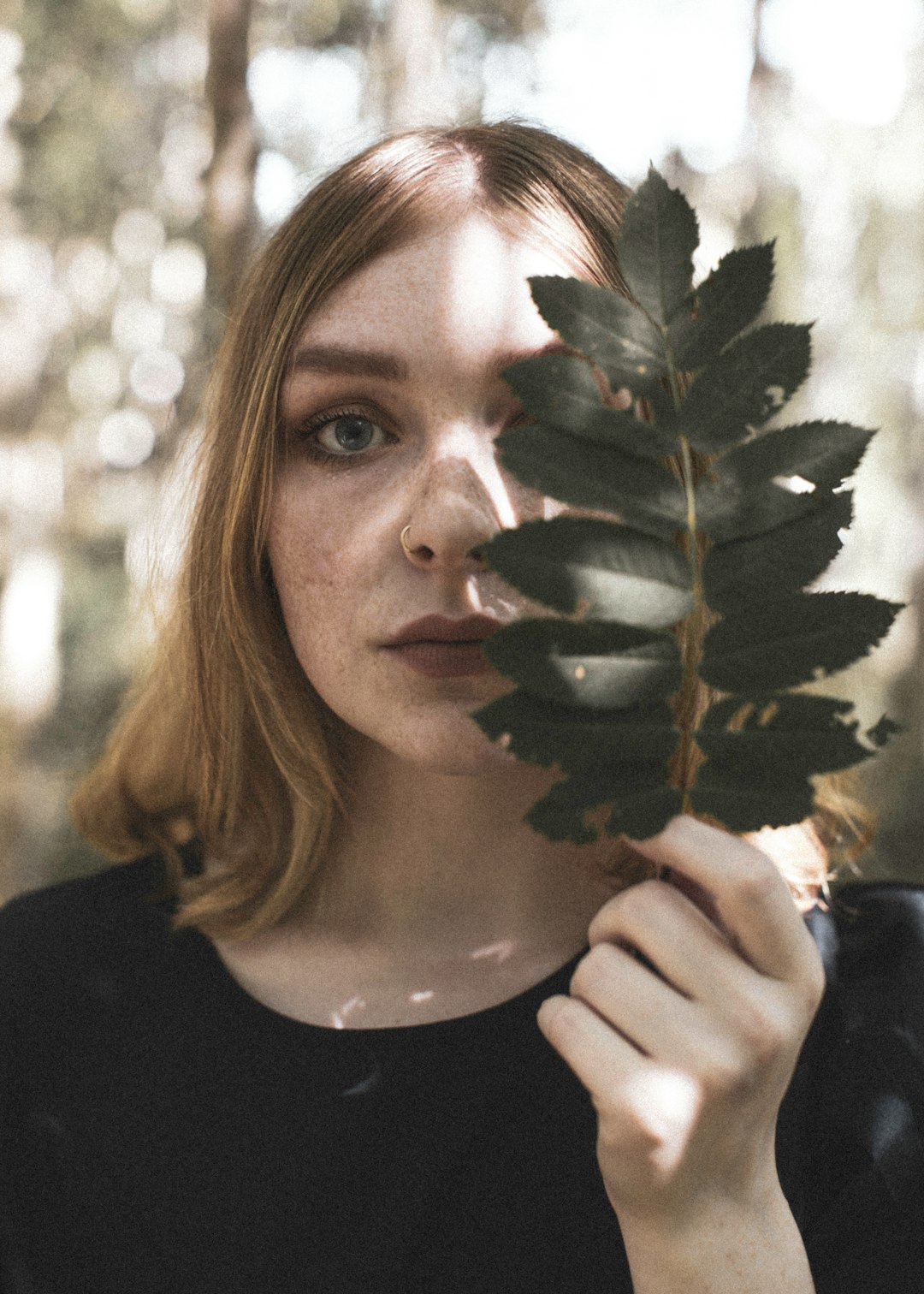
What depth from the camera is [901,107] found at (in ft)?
42.7

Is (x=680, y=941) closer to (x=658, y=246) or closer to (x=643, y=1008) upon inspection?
(x=643, y=1008)

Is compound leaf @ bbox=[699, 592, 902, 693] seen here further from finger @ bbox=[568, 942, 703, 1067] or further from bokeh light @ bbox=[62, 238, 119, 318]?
bokeh light @ bbox=[62, 238, 119, 318]

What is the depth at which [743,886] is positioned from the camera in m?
0.99

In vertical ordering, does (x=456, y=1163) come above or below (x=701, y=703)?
below

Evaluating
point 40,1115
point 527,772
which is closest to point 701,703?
point 527,772

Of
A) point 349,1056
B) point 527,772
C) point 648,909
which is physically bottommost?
point 349,1056

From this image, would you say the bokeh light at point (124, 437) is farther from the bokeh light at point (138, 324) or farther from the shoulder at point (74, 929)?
the shoulder at point (74, 929)

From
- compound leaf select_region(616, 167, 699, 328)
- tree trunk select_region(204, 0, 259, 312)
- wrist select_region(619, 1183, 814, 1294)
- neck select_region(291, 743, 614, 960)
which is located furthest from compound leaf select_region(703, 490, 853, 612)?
tree trunk select_region(204, 0, 259, 312)

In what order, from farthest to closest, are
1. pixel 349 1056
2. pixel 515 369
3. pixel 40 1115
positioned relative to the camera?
pixel 40 1115
pixel 349 1056
pixel 515 369

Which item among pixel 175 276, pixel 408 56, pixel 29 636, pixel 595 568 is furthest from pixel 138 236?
pixel 595 568

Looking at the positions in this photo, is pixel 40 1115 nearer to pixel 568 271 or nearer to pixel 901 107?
pixel 568 271

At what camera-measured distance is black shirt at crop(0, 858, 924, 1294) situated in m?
1.54

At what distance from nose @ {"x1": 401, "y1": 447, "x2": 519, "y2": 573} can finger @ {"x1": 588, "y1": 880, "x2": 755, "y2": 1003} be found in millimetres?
473

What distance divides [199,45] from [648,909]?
49.1 ft
